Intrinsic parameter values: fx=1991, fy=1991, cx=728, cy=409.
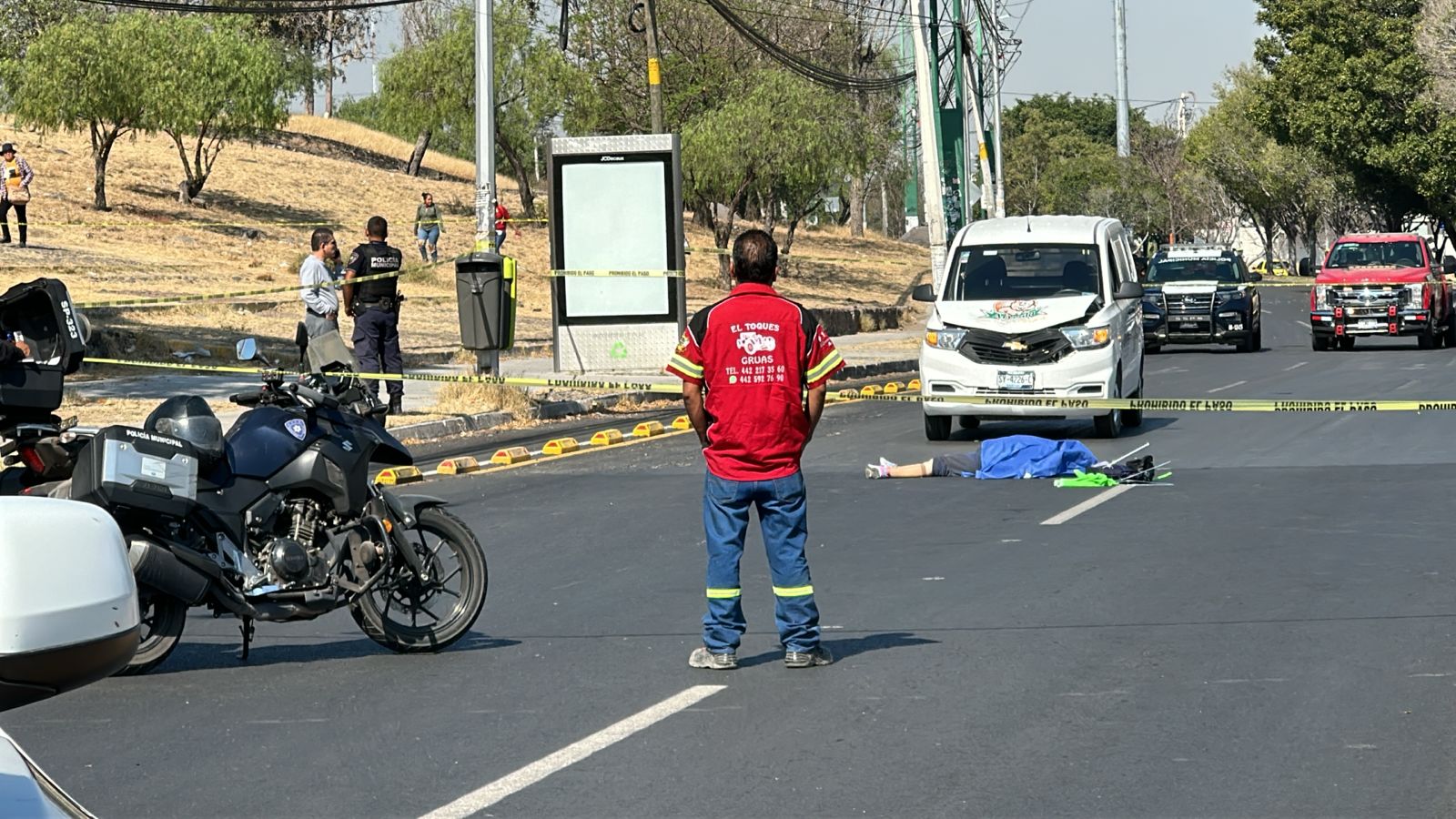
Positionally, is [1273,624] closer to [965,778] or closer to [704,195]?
[965,778]

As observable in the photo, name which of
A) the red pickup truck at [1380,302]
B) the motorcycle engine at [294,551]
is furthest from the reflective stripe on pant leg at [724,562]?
the red pickup truck at [1380,302]

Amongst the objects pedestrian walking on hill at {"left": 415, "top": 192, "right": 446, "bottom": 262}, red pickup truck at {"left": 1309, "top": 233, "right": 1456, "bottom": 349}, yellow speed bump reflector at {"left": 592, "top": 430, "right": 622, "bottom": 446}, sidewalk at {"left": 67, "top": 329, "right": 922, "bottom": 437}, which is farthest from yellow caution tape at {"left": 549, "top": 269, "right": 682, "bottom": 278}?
pedestrian walking on hill at {"left": 415, "top": 192, "right": 446, "bottom": 262}

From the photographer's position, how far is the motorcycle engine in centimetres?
805

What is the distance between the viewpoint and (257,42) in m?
53.4

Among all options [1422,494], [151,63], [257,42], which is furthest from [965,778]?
[257,42]

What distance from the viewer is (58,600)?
9.43ft

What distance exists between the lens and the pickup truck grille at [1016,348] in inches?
696

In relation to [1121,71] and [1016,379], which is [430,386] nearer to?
[1016,379]

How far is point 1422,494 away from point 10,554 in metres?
12.0

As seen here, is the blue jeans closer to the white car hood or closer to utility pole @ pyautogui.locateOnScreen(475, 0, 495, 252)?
the white car hood

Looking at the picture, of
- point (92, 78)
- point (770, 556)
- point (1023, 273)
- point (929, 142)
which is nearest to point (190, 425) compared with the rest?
point (770, 556)

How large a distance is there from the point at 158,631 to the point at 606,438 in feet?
34.1

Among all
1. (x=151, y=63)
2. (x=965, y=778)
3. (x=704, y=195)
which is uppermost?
(x=151, y=63)

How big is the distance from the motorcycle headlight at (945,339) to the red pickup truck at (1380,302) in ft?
54.8
